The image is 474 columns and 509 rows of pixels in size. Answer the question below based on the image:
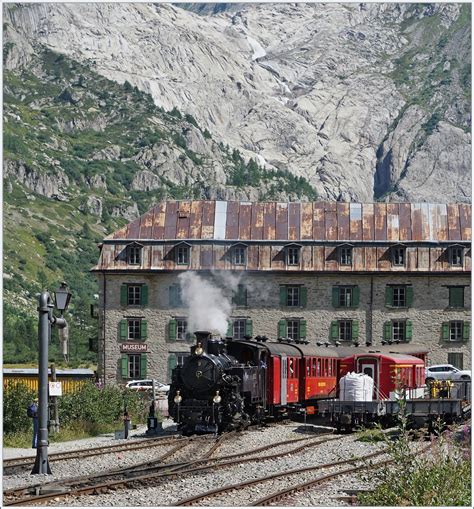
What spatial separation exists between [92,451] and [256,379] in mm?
7885

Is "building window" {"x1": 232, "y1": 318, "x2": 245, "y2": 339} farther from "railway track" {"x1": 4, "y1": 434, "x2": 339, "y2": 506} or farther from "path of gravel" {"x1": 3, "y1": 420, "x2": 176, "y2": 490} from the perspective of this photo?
"railway track" {"x1": 4, "y1": 434, "x2": 339, "y2": 506}

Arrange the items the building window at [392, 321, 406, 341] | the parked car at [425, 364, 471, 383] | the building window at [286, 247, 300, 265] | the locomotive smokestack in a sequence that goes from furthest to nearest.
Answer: the building window at [286, 247, 300, 265]
the building window at [392, 321, 406, 341]
the parked car at [425, 364, 471, 383]
the locomotive smokestack

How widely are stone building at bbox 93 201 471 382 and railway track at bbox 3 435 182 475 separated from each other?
31917 millimetres

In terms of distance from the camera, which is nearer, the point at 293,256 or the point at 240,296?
the point at 240,296

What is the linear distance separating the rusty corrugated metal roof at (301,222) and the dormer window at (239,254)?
2.48 ft

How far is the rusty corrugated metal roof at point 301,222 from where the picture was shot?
6788 cm

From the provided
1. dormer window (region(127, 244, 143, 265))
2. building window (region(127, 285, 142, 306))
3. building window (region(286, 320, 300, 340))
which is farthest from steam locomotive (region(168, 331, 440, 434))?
dormer window (region(127, 244, 143, 265))

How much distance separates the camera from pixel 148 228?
68562mm

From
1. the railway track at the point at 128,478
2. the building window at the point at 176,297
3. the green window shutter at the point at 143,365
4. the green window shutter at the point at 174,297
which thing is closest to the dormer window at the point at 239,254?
the building window at the point at 176,297

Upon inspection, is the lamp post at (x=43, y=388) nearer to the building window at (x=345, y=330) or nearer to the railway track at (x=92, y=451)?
the railway track at (x=92, y=451)

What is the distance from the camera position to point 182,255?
66688 mm

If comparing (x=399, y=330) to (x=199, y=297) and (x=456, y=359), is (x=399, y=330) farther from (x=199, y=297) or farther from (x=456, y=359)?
(x=199, y=297)

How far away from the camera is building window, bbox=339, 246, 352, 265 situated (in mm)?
66562

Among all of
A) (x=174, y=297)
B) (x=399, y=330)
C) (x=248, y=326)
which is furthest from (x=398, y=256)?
(x=174, y=297)
